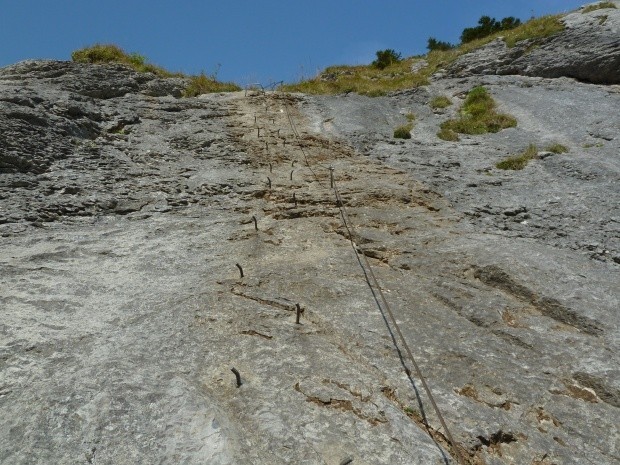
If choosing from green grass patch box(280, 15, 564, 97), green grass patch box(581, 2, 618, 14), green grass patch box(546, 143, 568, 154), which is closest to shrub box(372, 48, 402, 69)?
green grass patch box(280, 15, 564, 97)

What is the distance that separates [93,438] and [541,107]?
1373cm

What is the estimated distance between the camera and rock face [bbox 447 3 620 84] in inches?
647

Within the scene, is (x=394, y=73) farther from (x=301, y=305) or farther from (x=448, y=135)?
(x=301, y=305)

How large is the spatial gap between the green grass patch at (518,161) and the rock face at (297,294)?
224 mm

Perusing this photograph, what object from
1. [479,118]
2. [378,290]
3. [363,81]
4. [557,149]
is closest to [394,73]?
[363,81]

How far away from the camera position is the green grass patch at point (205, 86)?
55.6ft

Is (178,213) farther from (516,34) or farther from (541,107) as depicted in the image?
(516,34)

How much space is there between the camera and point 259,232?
848cm

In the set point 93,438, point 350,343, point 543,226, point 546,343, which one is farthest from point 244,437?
point 543,226

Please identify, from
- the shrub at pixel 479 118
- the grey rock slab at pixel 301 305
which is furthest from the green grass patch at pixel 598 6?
the grey rock slab at pixel 301 305

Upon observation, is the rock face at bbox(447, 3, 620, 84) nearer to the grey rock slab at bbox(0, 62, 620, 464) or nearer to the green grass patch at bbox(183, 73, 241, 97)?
the grey rock slab at bbox(0, 62, 620, 464)

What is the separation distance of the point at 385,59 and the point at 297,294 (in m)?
23.0

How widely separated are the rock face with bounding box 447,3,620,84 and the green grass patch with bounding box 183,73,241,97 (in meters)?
8.62

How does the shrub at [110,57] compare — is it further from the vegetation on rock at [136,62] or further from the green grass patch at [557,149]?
the green grass patch at [557,149]
